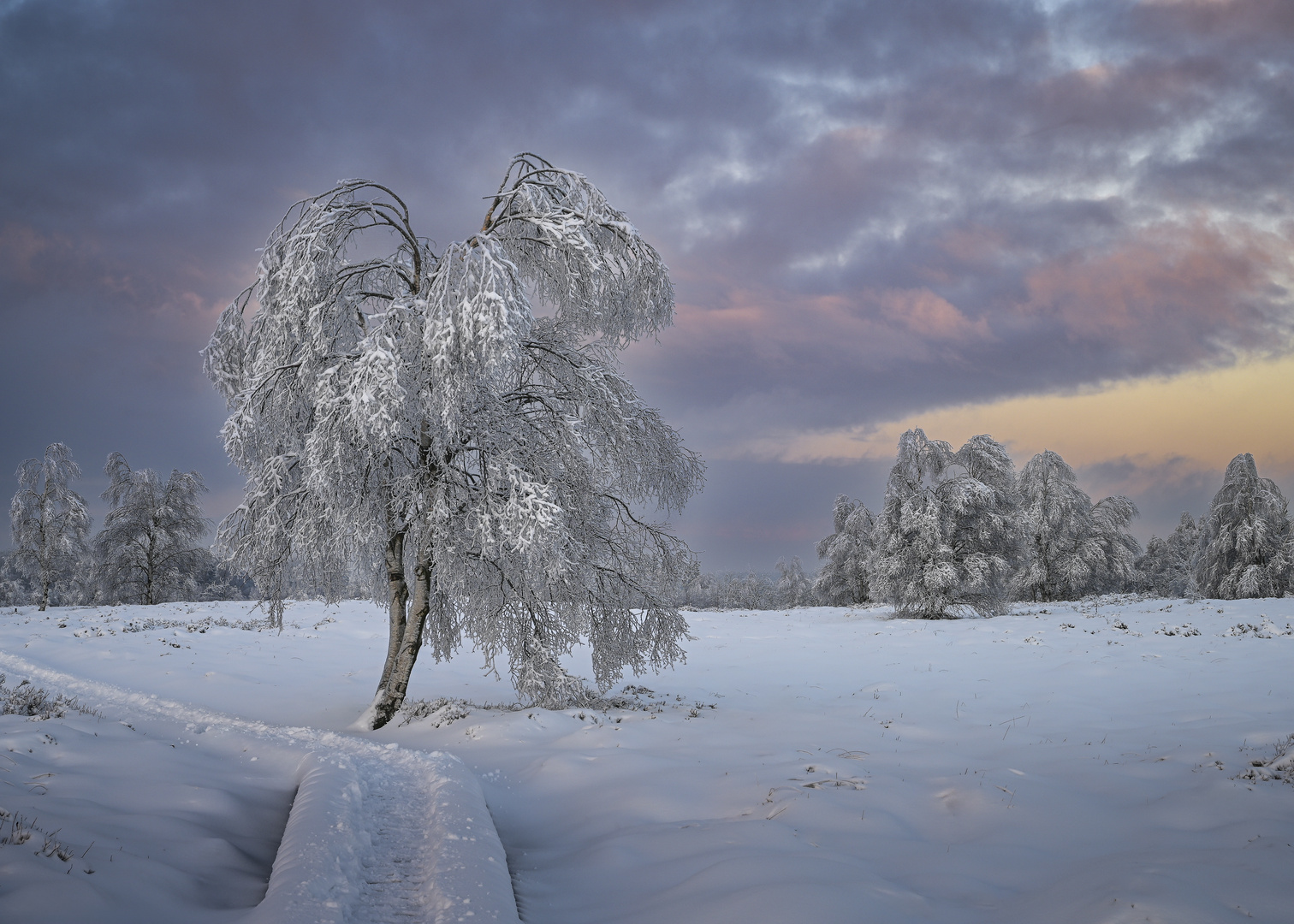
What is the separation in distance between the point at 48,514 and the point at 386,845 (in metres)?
35.4

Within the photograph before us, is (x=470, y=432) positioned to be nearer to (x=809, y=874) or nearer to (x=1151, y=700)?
(x=809, y=874)

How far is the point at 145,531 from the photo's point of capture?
3619 centimetres

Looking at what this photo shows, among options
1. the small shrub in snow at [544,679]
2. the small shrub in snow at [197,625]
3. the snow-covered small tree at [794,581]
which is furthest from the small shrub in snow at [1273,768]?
the snow-covered small tree at [794,581]

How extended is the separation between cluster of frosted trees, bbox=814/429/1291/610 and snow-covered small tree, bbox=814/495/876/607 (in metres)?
1.42

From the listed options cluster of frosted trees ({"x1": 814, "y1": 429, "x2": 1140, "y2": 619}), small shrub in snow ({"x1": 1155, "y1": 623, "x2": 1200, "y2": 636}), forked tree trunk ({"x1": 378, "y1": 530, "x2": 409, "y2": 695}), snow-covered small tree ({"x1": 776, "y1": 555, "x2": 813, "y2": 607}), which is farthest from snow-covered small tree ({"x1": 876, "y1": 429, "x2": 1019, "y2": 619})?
snow-covered small tree ({"x1": 776, "y1": 555, "x2": 813, "y2": 607})

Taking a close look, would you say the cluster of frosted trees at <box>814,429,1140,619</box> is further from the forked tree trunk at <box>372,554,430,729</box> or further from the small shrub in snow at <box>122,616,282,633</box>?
the small shrub in snow at <box>122,616,282,633</box>

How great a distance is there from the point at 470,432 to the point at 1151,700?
438 inches

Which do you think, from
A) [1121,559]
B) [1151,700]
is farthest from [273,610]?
[1121,559]

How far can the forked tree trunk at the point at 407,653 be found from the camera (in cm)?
975

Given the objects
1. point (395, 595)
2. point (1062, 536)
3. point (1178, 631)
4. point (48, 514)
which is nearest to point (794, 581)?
point (1062, 536)

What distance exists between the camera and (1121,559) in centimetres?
3862

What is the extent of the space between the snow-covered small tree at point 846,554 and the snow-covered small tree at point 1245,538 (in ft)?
52.6

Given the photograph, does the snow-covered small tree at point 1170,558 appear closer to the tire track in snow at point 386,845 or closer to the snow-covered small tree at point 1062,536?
the snow-covered small tree at point 1062,536

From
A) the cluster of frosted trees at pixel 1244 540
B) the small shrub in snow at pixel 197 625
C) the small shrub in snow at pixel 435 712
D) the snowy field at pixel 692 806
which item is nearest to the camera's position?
the snowy field at pixel 692 806
